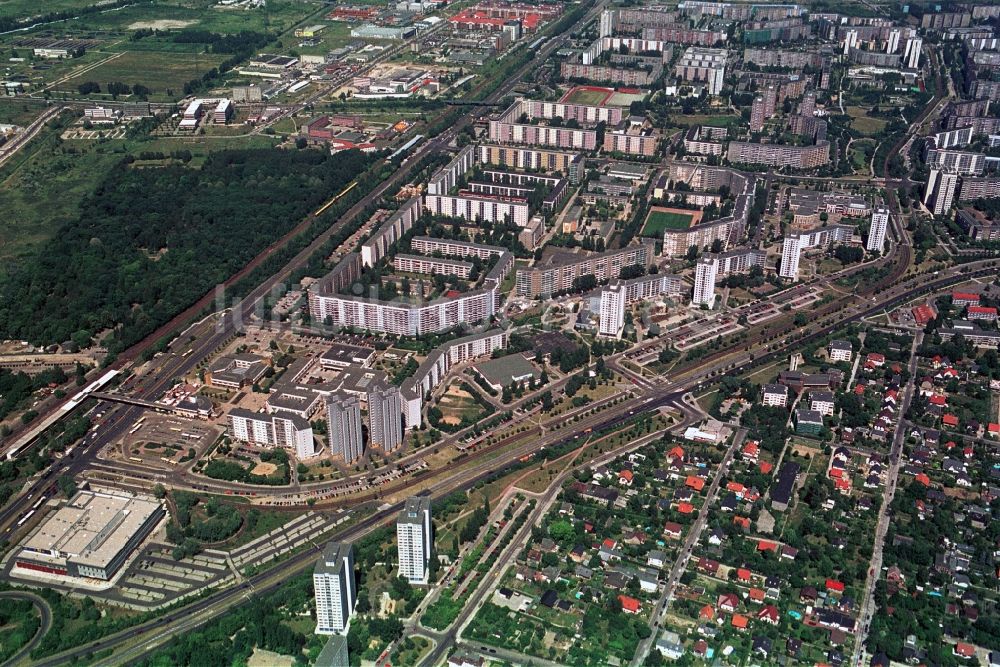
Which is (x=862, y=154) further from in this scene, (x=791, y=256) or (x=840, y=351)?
(x=840, y=351)

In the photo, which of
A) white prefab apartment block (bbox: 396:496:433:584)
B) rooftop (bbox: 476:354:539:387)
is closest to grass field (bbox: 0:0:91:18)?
rooftop (bbox: 476:354:539:387)

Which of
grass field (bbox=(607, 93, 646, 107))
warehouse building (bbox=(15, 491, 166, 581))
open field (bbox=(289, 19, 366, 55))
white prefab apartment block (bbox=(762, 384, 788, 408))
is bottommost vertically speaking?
warehouse building (bbox=(15, 491, 166, 581))

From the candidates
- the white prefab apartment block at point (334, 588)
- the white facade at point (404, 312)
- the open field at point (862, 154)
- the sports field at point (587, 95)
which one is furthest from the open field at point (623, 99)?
the white prefab apartment block at point (334, 588)

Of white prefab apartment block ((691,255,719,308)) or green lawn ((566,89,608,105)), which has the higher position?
green lawn ((566,89,608,105))

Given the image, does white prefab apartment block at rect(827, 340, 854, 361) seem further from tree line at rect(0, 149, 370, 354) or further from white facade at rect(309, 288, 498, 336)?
tree line at rect(0, 149, 370, 354)

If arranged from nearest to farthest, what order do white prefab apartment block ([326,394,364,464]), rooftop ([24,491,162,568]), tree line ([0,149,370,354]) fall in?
1. rooftop ([24,491,162,568])
2. white prefab apartment block ([326,394,364,464])
3. tree line ([0,149,370,354])
